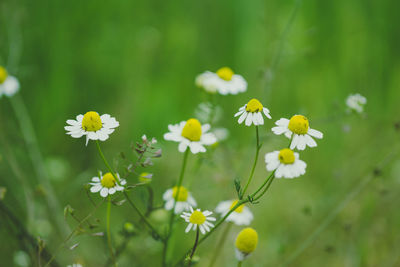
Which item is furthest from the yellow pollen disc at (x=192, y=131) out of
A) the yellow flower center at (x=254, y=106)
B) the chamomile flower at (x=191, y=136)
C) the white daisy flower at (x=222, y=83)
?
the white daisy flower at (x=222, y=83)

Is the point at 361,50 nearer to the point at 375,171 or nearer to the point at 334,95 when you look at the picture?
the point at 334,95

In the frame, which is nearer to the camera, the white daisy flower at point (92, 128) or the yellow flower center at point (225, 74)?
the white daisy flower at point (92, 128)

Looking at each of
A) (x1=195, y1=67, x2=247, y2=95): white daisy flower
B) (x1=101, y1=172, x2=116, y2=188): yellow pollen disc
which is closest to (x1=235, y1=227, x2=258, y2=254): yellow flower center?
(x1=101, y1=172, x2=116, y2=188): yellow pollen disc

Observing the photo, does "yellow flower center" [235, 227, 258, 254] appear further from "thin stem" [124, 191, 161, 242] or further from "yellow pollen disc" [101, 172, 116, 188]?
"yellow pollen disc" [101, 172, 116, 188]

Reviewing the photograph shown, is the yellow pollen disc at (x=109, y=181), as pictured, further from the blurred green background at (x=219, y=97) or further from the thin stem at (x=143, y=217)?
the blurred green background at (x=219, y=97)

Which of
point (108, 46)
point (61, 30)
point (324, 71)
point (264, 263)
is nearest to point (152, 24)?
point (108, 46)

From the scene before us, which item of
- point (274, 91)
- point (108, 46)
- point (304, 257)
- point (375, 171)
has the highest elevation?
point (375, 171)
